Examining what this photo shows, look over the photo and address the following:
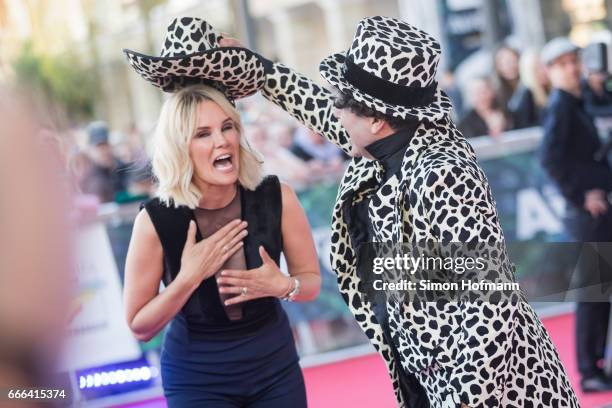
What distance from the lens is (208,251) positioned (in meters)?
2.80

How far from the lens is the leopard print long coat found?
2270 millimetres

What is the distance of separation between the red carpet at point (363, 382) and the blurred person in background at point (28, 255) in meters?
3.72

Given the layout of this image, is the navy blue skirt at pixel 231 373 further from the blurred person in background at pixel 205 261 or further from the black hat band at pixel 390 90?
the black hat band at pixel 390 90

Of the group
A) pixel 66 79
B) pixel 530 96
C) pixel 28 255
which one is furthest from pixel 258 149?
pixel 28 255

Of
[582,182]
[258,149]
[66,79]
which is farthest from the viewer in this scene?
[66,79]

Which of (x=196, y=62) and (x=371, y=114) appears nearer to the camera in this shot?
(x=371, y=114)

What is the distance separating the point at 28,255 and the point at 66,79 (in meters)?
5.82

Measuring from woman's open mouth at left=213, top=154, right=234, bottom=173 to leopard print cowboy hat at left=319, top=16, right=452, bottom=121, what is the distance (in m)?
0.48

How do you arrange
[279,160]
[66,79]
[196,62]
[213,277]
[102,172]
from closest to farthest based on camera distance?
[196,62]
[213,277]
[102,172]
[279,160]
[66,79]

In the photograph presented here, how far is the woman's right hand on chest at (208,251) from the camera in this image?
9.07 feet

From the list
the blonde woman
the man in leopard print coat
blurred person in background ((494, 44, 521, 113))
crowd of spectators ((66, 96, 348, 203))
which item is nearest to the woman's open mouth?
the blonde woman

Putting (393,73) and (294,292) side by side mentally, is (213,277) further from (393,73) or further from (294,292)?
(393,73)

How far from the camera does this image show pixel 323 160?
6.36 m

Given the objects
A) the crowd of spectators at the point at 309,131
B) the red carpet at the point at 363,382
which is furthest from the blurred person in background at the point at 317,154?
the red carpet at the point at 363,382
